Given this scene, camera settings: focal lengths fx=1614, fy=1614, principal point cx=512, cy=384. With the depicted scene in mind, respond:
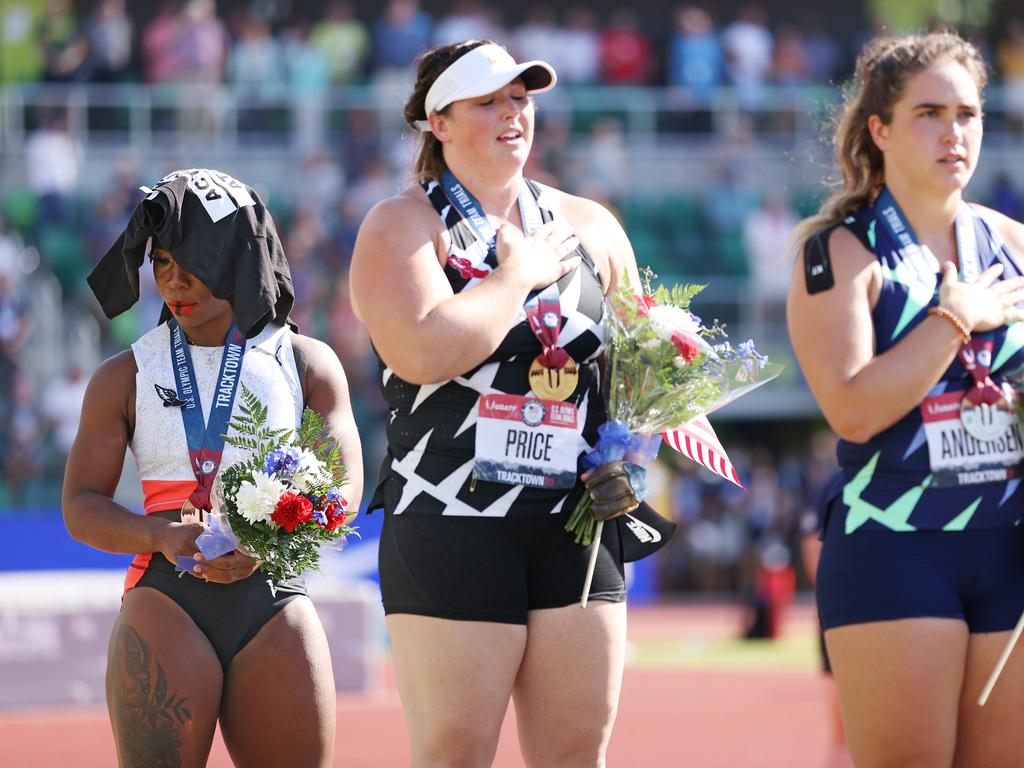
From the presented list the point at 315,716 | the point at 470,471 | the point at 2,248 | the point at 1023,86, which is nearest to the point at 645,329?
the point at 470,471

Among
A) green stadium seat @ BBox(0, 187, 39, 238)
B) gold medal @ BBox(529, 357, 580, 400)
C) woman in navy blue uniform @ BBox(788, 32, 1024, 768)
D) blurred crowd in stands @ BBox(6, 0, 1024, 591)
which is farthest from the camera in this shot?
green stadium seat @ BBox(0, 187, 39, 238)

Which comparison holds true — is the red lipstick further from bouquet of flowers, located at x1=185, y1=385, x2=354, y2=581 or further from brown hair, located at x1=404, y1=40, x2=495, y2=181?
brown hair, located at x1=404, y1=40, x2=495, y2=181

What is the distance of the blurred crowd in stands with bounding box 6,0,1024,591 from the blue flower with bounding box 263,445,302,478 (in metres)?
11.7

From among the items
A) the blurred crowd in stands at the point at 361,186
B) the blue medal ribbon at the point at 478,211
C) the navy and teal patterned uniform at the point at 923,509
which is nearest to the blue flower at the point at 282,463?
the blue medal ribbon at the point at 478,211

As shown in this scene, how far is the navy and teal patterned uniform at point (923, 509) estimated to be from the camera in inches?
150

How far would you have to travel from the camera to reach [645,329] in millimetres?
3904

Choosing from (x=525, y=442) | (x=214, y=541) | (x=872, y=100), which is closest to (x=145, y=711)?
(x=214, y=541)

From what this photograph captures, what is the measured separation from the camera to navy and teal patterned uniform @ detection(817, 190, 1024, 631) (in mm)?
3822

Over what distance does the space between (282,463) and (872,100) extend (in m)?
1.77

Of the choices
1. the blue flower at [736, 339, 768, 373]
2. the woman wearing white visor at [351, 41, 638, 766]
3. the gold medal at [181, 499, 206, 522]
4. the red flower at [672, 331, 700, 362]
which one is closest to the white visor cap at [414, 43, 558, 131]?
the woman wearing white visor at [351, 41, 638, 766]

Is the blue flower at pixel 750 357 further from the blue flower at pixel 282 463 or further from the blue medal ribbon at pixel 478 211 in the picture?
the blue flower at pixel 282 463

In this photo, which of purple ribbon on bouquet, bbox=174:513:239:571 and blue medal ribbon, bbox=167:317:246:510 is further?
blue medal ribbon, bbox=167:317:246:510

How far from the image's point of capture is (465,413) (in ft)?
12.7

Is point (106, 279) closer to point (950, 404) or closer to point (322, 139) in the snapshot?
point (950, 404)
